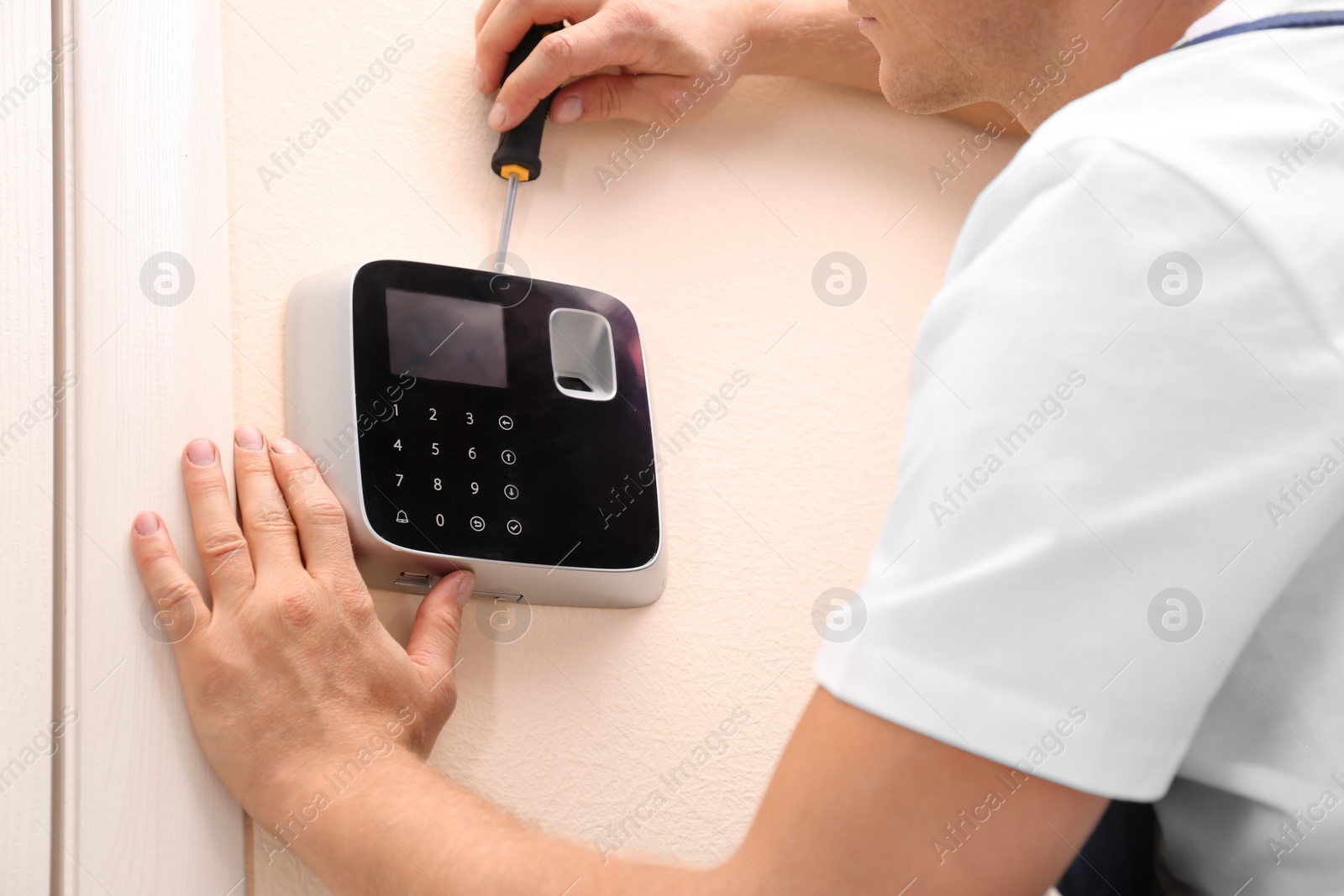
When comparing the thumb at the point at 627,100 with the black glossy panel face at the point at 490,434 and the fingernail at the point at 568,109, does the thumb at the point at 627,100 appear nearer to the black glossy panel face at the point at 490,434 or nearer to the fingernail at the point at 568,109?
the fingernail at the point at 568,109

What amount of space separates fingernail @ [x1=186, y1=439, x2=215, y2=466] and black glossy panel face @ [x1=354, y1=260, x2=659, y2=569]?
8 centimetres

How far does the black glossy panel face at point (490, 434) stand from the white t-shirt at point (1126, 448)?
0.96 ft

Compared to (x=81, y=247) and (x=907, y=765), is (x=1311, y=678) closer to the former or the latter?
(x=907, y=765)

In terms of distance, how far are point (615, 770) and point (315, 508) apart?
280mm

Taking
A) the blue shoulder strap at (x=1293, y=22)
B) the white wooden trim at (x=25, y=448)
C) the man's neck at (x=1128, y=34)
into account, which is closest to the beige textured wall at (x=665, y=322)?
the white wooden trim at (x=25, y=448)

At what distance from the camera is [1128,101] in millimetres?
411

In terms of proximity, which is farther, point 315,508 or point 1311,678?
point 315,508

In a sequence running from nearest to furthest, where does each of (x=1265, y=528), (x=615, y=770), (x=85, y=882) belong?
(x=1265, y=528) → (x=85, y=882) → (x=615, y=770)

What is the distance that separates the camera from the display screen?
628 millimetres

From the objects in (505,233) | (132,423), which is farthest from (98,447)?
(505,233)

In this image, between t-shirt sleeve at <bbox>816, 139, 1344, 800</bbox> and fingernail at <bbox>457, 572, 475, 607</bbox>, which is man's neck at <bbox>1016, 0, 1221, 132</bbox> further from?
fingernail at <bbox>457, 572, 475, 607</bbox>

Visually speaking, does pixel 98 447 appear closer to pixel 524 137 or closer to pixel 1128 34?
pixel 524 137

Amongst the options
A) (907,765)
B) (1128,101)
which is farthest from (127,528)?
(1128,101)

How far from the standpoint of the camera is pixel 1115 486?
1.19 feet
